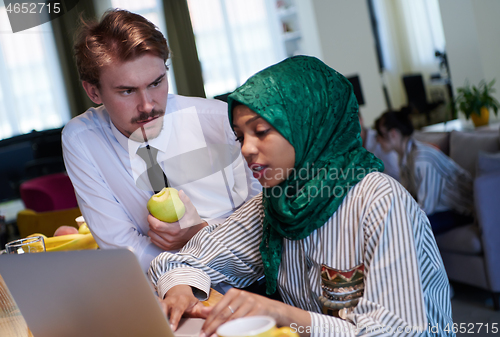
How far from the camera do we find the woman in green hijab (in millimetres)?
803

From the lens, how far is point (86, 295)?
2.31 feet

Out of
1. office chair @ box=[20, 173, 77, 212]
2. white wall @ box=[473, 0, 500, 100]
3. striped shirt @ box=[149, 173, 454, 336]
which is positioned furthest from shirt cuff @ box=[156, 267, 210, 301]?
white wall @ box=[473, 0, 500, 100]

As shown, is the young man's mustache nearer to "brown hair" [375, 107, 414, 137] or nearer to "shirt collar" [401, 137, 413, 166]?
"shirt collar" [401, 137, 413, 166]

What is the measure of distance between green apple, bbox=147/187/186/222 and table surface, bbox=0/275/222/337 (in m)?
0.26

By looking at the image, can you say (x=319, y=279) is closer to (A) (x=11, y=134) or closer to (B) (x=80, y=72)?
(B) (x=80, y=72)

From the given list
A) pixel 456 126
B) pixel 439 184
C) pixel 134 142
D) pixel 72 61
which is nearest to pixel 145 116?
pixel 134 142

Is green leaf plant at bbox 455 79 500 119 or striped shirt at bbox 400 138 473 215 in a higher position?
green leaf plant at bbox 455 79 500 119

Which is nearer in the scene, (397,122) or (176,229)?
(176,229)

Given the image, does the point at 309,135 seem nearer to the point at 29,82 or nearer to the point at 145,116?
the point at 145,116

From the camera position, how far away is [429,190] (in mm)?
2797

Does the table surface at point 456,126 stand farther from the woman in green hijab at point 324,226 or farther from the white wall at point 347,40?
the woman in green hijab at point 324,226

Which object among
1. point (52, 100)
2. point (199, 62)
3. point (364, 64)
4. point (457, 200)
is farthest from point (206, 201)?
point (364, 64)

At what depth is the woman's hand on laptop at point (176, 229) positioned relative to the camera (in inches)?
49.0

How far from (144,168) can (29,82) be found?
828 mm
